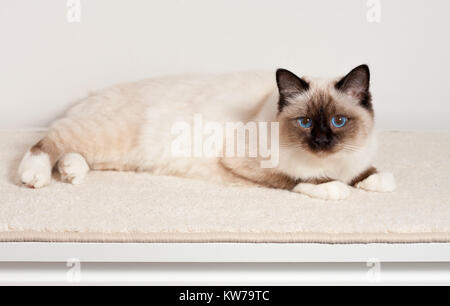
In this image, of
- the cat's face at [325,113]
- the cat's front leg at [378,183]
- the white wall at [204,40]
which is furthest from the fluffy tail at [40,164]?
the cat's front leg at [378,183]

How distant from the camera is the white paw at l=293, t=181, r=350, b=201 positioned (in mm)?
2170

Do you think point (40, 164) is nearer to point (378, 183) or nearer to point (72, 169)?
point (72, 169)

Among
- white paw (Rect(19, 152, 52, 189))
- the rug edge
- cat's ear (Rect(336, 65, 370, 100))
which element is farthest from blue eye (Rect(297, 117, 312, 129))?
white paw (Rect(19, 152, 52, 189))

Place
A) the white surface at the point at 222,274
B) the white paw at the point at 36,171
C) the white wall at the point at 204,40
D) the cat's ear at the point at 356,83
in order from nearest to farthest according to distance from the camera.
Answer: the white surface at the point at 222,274 < the cat's ear at the point at 356,83 < the white paw at the point at 36,171 < the white wall at the point at 204,40

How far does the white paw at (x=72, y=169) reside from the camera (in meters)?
2.35

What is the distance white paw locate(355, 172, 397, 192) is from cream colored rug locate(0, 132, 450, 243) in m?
0.04

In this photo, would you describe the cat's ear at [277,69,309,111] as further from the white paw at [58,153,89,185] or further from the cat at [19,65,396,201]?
the white paw at [58,153,89,185]

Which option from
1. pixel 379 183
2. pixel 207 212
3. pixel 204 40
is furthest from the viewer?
pixel 204 40

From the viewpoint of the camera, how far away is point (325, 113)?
2.12 m

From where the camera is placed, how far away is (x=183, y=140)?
8.16 feet

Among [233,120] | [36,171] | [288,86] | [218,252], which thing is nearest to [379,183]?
[288,86]

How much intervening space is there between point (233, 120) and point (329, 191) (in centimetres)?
54

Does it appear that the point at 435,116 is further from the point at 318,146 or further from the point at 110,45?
the point at 110,45

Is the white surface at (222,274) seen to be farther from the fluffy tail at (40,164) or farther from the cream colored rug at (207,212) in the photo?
the fluffy tail at (40,164)
